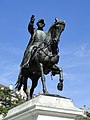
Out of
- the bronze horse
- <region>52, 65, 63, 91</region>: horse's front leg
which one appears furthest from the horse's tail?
<region>52, 65, 63, 91</region>: horse's front leg

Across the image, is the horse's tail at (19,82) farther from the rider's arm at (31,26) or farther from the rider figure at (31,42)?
the rider's arm at (31,26)

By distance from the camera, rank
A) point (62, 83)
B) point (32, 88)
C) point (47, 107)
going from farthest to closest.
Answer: point (32, 88) → point (62, 83) → point (47, 107)

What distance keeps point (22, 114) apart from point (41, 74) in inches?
53.7

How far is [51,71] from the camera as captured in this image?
11609mm

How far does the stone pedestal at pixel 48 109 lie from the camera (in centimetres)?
1026

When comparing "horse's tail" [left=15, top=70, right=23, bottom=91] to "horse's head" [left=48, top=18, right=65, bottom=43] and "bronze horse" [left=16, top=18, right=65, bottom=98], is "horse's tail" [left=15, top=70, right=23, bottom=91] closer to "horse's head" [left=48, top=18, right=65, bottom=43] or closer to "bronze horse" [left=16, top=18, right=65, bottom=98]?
"bronze horse" [left=16, top=18, right=65, bottom=98]

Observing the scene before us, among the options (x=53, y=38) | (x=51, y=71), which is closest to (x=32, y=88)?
(x=51, y=71)

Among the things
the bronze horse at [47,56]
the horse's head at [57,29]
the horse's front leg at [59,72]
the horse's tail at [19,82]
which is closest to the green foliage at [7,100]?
the horse's tail at [19,82]

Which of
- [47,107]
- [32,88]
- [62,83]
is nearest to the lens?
[47,107]

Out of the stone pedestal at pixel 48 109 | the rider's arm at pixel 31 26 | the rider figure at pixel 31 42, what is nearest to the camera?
the stone pedestal at pixel 48 109

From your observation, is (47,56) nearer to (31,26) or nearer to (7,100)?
(31,26)

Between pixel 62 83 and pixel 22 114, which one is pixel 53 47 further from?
pixel 22 114

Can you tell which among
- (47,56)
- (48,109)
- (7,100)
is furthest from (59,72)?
(7,100)

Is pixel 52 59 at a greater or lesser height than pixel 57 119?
greater
